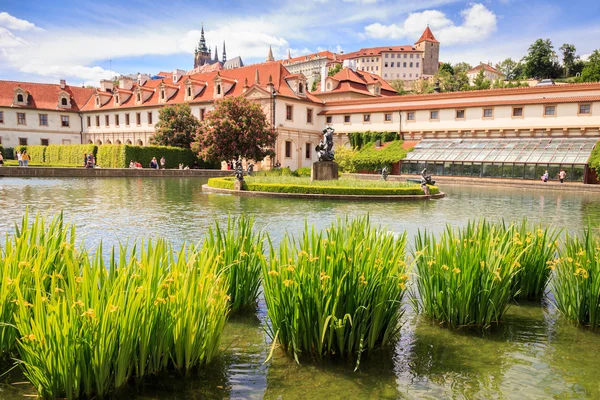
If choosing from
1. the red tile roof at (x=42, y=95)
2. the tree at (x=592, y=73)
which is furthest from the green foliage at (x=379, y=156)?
the tree at (x=592, y=73)

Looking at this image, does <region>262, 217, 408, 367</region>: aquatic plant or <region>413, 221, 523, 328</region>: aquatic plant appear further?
<region>413, 221, 523, 328</region>: aquatic plant

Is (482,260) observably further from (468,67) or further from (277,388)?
(468,67)

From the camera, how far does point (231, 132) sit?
38.0 metres

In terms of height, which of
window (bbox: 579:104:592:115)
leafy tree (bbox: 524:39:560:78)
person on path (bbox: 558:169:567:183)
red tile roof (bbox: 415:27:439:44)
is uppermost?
red tile roof (bbox: 415:27:439:44)

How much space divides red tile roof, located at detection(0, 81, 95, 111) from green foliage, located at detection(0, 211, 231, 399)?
7119 cm

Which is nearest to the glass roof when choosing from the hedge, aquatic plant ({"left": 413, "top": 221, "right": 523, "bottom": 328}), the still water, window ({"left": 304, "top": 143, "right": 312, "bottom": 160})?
window ({"left": 304, "top": 143, "right": 312, "bottom": 160})

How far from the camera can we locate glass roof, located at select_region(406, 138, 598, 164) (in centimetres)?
3750

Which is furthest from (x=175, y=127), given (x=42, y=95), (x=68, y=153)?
(x=42, y=95)

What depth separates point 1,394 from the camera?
3908 mm

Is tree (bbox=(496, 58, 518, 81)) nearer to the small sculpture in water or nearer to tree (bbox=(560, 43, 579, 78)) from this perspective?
tree (bbox=(560, 43, 579, 78))

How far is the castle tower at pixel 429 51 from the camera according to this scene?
5443 inches

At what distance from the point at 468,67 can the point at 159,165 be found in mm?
120377

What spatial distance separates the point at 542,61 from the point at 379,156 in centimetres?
7166

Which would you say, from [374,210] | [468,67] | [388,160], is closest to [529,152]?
[388,160]
